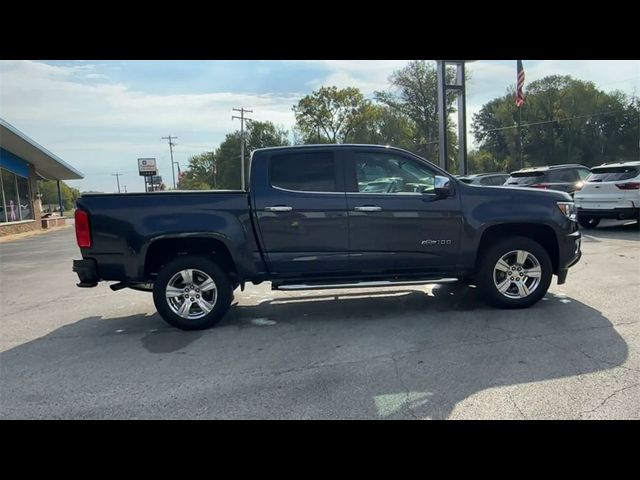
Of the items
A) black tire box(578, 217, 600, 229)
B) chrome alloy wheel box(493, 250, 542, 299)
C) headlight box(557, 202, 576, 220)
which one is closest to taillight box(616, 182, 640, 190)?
black tire box(578, 217, 600, 229)

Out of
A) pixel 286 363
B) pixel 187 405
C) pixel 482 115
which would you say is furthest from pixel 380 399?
pixel 482 115

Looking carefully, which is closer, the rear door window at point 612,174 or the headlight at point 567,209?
the headlight at point 567,209

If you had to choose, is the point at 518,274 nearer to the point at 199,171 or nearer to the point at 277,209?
the point at 277,209

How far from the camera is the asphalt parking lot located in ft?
10.9

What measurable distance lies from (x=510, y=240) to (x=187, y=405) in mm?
4069

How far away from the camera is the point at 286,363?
414 centimetres

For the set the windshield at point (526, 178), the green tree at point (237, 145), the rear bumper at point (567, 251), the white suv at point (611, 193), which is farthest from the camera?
the green tree at point (237, 145)

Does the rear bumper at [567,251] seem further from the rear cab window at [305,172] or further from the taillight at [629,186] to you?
the taillight at [629,186]

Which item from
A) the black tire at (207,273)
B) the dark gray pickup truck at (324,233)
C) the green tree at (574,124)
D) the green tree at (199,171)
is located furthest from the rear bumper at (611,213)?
the green tree at (199,171)

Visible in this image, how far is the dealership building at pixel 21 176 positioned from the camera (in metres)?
22.0

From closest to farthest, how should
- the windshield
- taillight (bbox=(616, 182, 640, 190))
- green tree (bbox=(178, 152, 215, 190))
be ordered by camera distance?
1. taillight (bbox=(616, 182, 640, 190))
2. the windshield
3. green tree (bbox=(178, 152, 215, 190))

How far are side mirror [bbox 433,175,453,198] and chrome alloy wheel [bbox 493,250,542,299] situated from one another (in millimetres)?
1079

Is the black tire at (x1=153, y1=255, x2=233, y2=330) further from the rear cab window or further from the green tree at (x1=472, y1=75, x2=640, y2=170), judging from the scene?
the green tree at (x1=472, y1=75, x2=640, y2=170)

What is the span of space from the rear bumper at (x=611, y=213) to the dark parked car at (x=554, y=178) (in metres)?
1.58
